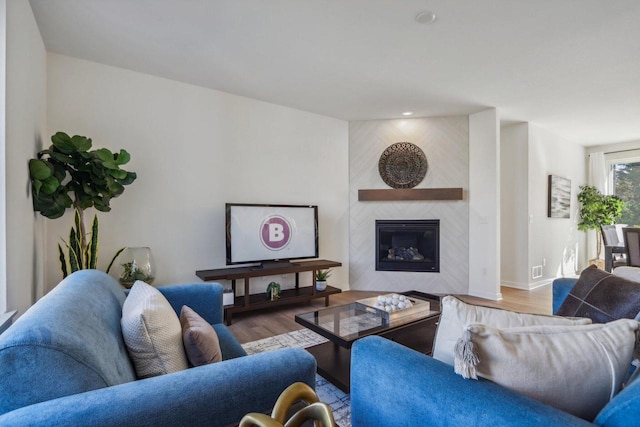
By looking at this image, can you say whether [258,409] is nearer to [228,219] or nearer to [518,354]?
[518,354]

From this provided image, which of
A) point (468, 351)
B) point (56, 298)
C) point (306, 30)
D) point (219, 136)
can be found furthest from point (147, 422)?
point (219, 136)

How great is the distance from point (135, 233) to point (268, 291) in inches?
58.8

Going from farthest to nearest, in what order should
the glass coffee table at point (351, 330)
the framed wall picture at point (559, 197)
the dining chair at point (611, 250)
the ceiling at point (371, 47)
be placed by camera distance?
the framed wall picture at point (559, 197) < the dining chair at point (611, 250) < the ceiling at point (371, 47) < the glass coffee table at point (351, 330)

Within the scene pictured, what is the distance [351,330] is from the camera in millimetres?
2051

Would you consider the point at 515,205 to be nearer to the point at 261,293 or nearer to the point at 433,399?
the point at 261,293

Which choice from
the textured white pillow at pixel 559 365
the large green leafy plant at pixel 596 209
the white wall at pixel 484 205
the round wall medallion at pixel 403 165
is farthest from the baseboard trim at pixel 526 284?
the textured white pillow at pixel 559 365

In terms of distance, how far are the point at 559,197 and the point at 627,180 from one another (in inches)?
71.2

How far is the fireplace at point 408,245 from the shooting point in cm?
462

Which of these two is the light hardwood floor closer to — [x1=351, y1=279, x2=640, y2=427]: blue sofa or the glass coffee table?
the glass coffee table

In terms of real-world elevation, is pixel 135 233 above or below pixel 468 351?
above

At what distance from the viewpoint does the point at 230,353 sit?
159 cm

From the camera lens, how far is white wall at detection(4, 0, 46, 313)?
179 cm

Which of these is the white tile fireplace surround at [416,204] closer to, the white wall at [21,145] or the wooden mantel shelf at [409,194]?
the wooden mantel shelf at [409,194]

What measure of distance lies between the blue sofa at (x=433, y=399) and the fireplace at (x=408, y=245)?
12.2 feet
